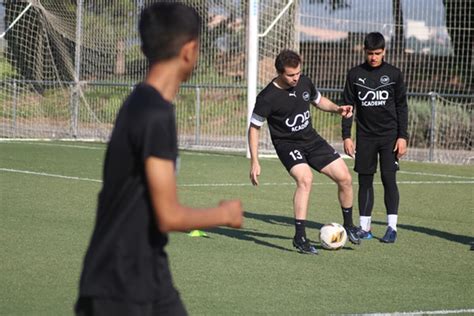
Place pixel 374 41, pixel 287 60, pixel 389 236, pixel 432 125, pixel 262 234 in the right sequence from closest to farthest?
pixel 287 60, pixel 374 41, pixel 389 236, pixel 262 234, pixel 432 125

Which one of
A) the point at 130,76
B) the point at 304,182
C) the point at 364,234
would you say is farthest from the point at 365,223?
the point at 130,76

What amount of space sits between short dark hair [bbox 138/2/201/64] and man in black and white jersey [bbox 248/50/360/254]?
19.0 ft

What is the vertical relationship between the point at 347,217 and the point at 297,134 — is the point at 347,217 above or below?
below

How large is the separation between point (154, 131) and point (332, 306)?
3.75m

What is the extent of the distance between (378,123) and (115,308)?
7227 millimetres

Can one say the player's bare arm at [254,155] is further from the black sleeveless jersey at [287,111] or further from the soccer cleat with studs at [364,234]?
the soccer cleat with studs at [364,234]

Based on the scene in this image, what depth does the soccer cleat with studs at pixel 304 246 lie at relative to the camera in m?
9.70

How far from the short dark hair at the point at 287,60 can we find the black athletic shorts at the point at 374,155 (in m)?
1.53

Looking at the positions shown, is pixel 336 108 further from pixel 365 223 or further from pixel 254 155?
pixel 365 223

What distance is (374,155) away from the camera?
10883mm

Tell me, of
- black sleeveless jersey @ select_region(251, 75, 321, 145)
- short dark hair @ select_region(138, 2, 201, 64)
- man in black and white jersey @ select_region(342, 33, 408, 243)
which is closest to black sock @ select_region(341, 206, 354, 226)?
man in black and white jersey @ select_region(342, 33, 408, 243)

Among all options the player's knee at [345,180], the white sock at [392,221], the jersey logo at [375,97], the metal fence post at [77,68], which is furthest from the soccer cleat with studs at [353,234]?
the metal fence post at [77,68]

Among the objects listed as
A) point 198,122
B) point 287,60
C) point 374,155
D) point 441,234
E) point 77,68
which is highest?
point 77,68

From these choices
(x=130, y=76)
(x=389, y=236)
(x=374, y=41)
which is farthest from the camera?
(x=130, y=76)
